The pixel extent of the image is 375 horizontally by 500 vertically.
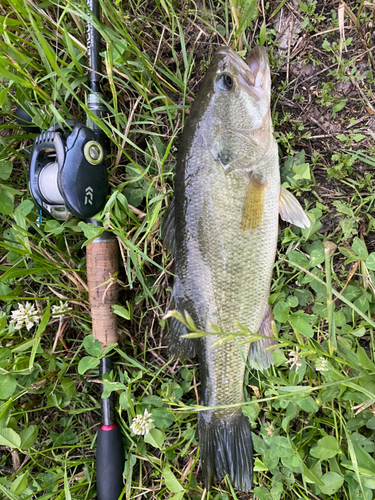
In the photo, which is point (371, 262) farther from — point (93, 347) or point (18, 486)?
point (18, 486)

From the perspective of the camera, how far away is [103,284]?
2.12 meters

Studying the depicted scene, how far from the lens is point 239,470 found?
2.04 meters

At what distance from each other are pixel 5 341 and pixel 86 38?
2.11 meters

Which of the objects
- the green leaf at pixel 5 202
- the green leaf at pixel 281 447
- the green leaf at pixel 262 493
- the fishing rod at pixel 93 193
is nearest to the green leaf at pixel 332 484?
the green leaf at pixel 281 447

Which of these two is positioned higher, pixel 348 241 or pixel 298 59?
pixel 298 59

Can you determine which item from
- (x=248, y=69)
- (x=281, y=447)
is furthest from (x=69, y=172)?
(x=281, y=447)

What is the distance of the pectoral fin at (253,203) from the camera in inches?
72.9

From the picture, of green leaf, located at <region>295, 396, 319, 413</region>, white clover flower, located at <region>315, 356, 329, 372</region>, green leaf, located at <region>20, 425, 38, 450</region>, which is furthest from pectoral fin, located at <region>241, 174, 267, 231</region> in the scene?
green leaf, located at <region>20, 425, 38, 450</region>

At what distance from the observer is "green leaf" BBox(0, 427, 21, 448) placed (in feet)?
6.51

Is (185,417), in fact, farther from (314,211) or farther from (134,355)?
(314,211)

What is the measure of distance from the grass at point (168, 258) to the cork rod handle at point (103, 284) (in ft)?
0.29

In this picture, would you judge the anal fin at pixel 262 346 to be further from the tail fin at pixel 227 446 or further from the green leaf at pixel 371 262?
the green leaf at pixel 371 262

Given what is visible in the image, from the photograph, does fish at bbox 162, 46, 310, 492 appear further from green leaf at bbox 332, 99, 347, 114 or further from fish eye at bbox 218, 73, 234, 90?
green leaf at bbox 332, 99, 347, 114

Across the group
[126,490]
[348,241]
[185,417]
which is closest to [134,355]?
[185,417]
